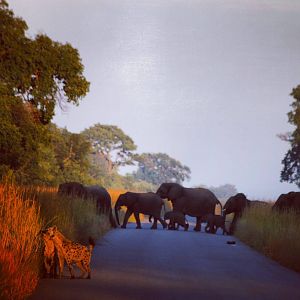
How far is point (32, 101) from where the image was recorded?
34219mm

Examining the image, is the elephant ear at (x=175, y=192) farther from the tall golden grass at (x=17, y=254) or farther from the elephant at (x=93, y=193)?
the tall golden grass at (x=17, y=254)

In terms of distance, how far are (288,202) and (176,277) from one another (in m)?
15.6

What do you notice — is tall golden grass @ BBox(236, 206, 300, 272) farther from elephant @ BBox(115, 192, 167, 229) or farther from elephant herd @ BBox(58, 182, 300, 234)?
elephant @ BBox(115, 192, 167, 229)

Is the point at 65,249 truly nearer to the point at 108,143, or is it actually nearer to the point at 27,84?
the point at 27,84

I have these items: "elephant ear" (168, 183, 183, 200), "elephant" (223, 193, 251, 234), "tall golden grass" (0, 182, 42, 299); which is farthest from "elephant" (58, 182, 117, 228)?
"tall golden grass" (0, 182, 42, 299)

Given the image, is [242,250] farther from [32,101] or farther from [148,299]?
[32,101]

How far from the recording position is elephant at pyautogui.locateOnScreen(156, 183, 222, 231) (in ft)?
127

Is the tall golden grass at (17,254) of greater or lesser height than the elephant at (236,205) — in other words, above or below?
below

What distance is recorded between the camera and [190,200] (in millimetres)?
38969

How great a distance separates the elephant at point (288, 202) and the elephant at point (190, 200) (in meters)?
9.13

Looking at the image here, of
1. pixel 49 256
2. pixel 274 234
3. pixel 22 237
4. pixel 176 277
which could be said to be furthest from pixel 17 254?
pixel 274 234

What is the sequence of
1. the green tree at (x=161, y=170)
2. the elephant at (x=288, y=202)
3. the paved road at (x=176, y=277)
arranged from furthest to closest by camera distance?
the green tree at (x=161, y=170) < the elephant at (x=288, y=202) < the paved road at (x=176, y=277)

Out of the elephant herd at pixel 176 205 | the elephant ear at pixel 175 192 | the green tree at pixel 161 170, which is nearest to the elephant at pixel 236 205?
the elephant herd at pixel 176 205

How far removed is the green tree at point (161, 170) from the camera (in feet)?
442
